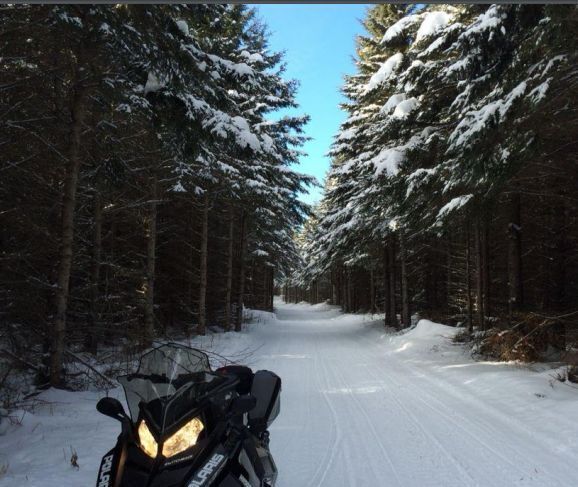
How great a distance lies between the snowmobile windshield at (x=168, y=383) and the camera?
2.71 m

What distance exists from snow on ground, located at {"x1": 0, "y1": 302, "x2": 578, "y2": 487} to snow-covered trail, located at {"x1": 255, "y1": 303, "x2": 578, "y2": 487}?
0.01 metres

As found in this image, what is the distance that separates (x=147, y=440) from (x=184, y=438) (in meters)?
0.23

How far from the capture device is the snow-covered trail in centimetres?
464

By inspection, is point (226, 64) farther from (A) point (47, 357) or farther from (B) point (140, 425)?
(B) point (140, 425)

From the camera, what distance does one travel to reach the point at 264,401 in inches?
161

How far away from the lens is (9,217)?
25.0 feet

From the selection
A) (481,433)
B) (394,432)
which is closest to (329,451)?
(394,432)

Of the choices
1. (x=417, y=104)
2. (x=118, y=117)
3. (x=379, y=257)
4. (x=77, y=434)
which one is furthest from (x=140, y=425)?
(x=379, y=257)

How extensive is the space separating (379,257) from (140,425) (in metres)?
23.8

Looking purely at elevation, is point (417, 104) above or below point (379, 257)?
above

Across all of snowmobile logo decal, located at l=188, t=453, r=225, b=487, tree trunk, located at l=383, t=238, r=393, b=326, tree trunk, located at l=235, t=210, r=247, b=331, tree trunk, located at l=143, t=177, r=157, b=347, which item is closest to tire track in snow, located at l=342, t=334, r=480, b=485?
snowmobile logo decal, located at l=188, t=453, r=225, b=487

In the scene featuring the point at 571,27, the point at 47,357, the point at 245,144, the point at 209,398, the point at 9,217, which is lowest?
the point at 47,357

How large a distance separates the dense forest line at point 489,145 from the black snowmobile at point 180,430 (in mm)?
5998

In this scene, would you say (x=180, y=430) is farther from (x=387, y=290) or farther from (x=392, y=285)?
(x=387, y=290)
